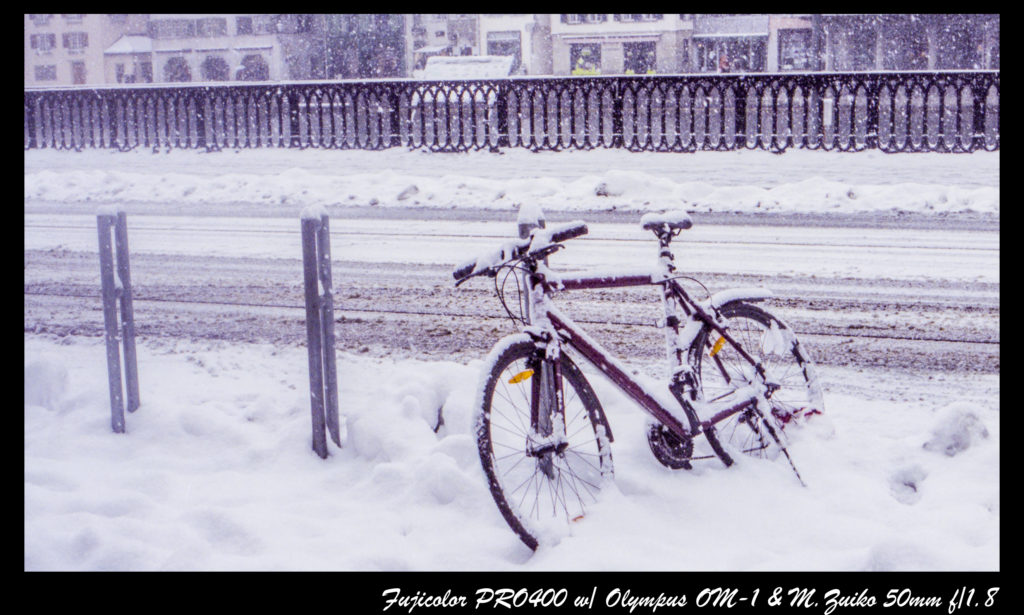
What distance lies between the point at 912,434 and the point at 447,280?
4701 mm

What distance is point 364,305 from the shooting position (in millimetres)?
7746

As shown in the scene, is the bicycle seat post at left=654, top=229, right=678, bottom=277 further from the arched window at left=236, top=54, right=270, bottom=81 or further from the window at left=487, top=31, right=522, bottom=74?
the arched window at left=236, top=54, right=270, bottom=81

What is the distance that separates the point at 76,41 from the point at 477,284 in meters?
74.4

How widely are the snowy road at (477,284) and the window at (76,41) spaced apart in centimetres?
6823

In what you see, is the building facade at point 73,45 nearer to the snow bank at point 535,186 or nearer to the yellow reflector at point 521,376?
the snow bank at point 535,186

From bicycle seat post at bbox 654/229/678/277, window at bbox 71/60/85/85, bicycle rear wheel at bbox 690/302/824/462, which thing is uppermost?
window at bbox 71/60/85/85

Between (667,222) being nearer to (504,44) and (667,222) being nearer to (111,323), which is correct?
(111,323)

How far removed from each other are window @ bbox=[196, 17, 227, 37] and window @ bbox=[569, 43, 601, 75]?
2231 cm

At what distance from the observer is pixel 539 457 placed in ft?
12.6

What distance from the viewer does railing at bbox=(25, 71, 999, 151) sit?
17.8 metres

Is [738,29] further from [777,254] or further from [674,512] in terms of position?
[674,512]

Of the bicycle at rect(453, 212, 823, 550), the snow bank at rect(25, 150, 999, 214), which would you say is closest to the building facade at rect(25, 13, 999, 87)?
the snow bank at rect(25, 150, 999, 214)

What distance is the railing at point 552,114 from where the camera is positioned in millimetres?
17750

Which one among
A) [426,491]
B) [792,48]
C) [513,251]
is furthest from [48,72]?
[513,251]
